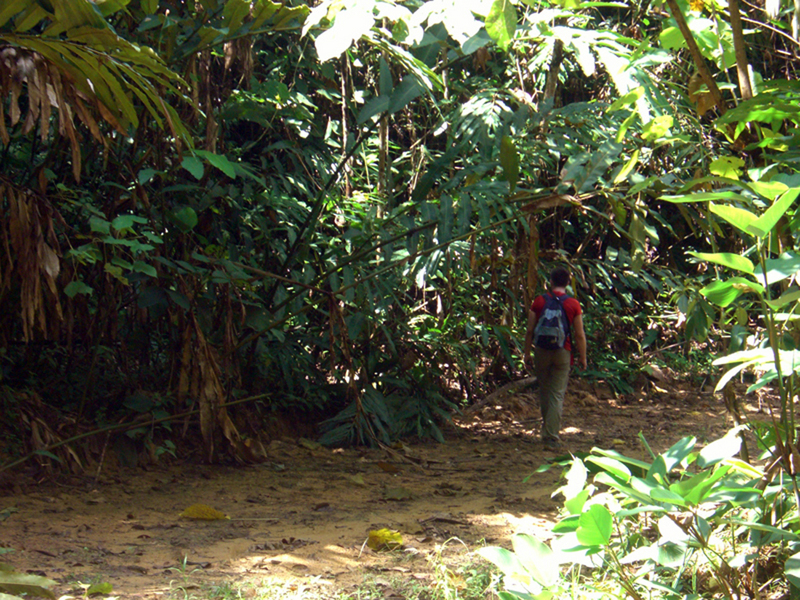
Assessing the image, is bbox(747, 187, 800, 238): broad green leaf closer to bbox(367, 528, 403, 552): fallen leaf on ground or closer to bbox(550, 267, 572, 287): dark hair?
bbox(367, 528, 403, 552): fallen leaf on ground

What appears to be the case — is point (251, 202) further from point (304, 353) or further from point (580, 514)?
point (580, 514)

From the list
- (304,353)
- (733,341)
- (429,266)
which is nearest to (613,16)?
(429,266)

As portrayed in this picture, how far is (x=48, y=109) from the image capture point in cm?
304

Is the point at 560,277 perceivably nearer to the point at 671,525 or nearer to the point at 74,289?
the point at 74,289

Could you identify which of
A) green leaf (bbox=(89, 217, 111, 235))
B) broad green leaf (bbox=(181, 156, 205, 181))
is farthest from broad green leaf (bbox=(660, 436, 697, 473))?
green leaf (bbox=(89, 217, 111, 235))

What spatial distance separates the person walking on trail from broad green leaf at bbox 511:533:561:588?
4.10m

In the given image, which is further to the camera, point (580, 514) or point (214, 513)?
point (214, 513)

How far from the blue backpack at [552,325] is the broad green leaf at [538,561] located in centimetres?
409

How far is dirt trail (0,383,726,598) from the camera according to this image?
9.37 feet

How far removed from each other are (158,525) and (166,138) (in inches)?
97.0

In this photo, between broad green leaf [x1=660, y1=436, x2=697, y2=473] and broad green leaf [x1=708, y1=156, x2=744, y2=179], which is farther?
broad green leaf [x1=708, y1=156, x2=744, y2=179]

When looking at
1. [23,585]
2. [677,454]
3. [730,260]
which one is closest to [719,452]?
[677,454]

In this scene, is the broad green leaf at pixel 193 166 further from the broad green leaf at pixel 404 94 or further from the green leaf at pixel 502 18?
the green leaf at pixel 502 18

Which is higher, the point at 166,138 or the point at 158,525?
the point at 166,138
